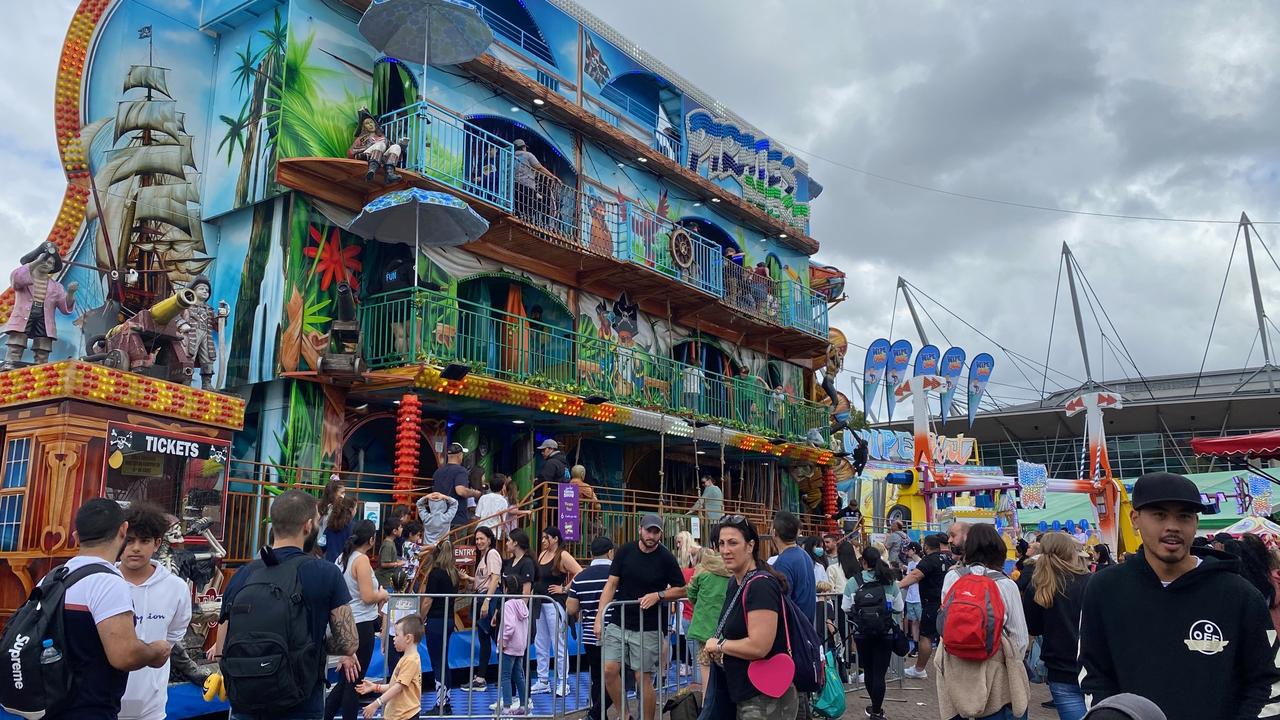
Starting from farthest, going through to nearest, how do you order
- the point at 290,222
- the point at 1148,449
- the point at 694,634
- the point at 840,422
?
the point at 1148,449, the point at 840,422, the point at 290,222, the point at 694,634

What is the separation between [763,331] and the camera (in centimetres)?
2498

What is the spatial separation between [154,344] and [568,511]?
6.31 m

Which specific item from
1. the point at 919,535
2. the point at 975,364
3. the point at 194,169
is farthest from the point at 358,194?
the point at 975,364

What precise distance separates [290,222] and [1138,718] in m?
15.0

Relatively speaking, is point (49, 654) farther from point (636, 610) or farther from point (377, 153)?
point (377, 153)

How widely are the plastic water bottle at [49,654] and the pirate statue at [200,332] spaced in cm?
1048

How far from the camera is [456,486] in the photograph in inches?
552

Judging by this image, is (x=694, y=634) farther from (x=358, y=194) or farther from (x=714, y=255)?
(x=714, y=255)

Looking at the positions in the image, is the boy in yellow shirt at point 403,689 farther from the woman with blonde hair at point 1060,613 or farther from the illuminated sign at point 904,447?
the illuminated sign at point 904,447

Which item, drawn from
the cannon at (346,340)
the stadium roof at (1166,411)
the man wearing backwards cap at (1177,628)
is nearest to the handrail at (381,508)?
the cannon at (346,340)

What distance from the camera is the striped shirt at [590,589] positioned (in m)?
9.31

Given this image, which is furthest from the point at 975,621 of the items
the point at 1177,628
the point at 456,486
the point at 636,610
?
the point at 456,486

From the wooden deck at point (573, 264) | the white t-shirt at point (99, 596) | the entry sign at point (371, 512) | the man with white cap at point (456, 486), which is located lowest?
the white t-shirt at point (99, 596)

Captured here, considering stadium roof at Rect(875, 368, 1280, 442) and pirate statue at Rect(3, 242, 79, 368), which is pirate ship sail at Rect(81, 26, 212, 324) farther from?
stadium roof at Rect(875, 368, 1280, 442)
